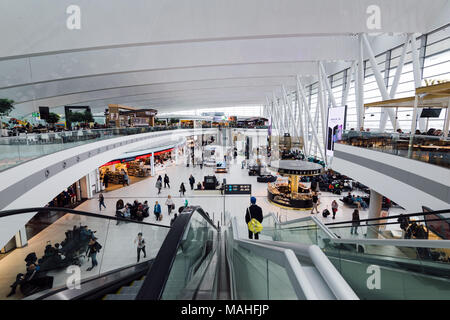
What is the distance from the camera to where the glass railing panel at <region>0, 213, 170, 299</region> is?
6.42ft

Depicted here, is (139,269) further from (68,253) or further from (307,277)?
(307,277)

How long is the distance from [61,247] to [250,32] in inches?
434

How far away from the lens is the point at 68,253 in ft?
8.14

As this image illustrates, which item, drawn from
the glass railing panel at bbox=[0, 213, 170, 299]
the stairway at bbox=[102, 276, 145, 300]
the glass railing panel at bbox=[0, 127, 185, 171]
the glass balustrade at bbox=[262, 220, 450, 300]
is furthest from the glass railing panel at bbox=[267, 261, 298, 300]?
the glass railing panel at bbox=[0, 127, 185, 171]

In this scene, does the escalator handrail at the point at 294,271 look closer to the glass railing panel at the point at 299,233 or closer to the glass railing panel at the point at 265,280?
the glass railing panel at the point at 265,280

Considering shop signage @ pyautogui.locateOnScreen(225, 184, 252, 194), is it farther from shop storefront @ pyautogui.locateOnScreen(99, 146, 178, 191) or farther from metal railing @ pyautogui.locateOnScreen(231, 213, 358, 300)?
metal railing @ pyautogui.locateOnScreen(231, 213, 358, 300)

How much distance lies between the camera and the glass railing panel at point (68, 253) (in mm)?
1956

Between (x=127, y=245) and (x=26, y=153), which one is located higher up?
(x=26, y=153)

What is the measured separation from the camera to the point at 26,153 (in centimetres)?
656

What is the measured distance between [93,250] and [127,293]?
2.43 feet

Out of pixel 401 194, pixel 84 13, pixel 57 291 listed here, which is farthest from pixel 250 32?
pixel 57 291

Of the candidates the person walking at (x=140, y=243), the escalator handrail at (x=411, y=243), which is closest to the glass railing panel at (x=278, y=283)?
the escalator handrail at (x=411, y=243)

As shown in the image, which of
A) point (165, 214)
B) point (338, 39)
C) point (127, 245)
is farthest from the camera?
point (338, 39)
